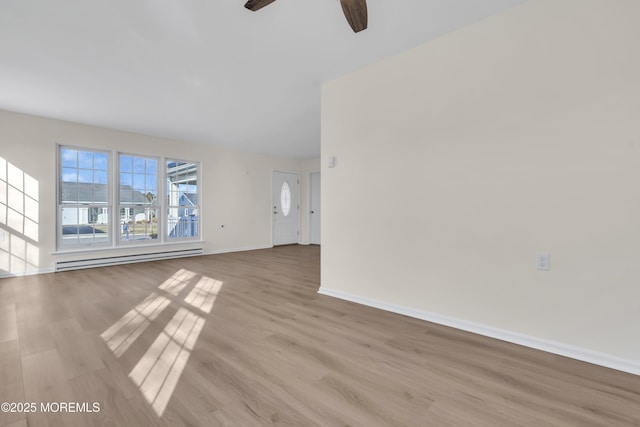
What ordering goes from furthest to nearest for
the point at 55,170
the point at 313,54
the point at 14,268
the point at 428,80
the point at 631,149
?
the point at 55,170
the point at 14,268
the point at 313,54
the point at 428,80
the point at 631,149

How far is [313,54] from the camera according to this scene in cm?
277

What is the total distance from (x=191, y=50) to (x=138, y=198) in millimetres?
3836

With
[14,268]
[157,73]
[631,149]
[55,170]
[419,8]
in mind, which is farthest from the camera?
[55,170]

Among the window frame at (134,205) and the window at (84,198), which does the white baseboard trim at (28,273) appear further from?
the window frame at (134,205)

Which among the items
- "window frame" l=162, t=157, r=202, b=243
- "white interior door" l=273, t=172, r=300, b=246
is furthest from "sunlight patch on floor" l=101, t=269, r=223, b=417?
"white interior door" l=273, t=172, r=300, b=246

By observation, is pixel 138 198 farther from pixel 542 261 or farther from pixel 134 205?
pixel 542 261

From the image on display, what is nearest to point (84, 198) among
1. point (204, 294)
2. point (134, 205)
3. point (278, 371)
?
point (134, 205)

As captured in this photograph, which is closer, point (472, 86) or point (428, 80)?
point (472, 86)

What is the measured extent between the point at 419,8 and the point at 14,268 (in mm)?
6114

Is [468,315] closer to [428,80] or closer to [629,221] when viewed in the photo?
[629,221]

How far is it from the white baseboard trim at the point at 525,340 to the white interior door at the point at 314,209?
17.2ft

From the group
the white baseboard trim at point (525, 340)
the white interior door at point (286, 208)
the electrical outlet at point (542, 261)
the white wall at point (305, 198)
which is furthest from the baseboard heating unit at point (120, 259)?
the electrical outlet at point (542, 261)

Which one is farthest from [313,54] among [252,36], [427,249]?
[427,249]

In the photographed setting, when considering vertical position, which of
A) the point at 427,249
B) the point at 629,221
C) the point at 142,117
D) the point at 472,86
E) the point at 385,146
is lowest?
the point at 427,249
